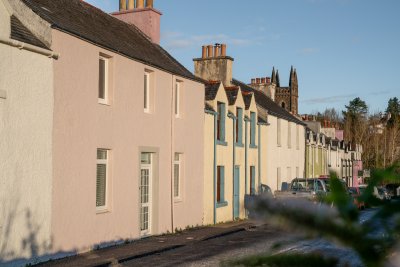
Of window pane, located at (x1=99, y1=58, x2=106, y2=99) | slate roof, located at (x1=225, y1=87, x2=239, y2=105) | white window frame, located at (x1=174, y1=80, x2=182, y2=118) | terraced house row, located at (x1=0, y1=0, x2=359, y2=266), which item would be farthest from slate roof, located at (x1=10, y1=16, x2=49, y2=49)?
slate roof, located at (x1=225, y1=87, x2=239, y2=105)

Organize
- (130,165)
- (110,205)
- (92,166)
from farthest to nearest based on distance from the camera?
(130,165)
(110,205)
(92,166)

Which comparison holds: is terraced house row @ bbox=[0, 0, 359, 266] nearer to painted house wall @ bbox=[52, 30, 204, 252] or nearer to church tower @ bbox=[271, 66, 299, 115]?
painted house wall @ bbox=[52, 30, 204, 252]

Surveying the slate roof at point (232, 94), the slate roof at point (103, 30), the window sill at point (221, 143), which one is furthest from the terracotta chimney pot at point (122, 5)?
the window sill at point (221, 143)

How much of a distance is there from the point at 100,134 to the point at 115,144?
2.77 ft

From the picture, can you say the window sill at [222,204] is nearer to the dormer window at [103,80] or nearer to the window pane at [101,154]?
the window pane at [101,154]

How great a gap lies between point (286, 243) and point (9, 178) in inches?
440

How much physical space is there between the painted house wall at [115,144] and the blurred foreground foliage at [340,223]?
1246cm

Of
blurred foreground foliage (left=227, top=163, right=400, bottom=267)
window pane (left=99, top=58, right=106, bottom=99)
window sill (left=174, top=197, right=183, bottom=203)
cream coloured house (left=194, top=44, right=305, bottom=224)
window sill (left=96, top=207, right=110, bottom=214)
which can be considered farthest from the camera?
cream coloured house (left=194, top=44, right=305, bottom=224)

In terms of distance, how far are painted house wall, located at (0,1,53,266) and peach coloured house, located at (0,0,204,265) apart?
38 mm

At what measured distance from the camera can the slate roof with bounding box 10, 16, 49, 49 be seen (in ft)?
38.9

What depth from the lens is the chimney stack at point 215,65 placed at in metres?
29.3

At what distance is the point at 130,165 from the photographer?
1653 cm

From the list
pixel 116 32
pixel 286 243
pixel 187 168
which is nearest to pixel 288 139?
pixel 187 168

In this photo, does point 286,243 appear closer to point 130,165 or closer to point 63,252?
point 63,252
